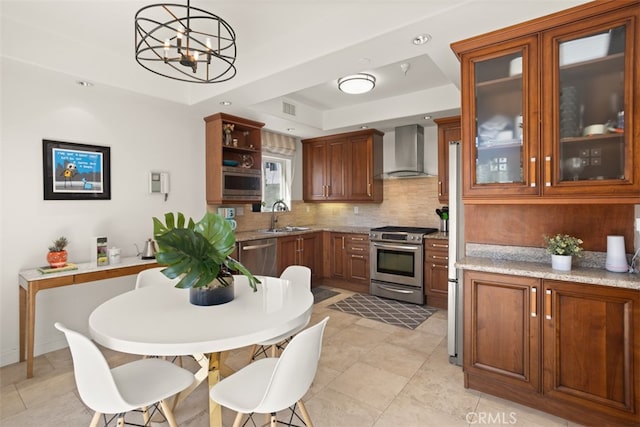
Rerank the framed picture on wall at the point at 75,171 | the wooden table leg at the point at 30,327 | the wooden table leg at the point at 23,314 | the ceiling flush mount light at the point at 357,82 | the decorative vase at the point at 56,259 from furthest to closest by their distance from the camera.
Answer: the ceiling flush mount light at the point at 357,82
the framed picture on wall at the point at 75,171
the decorative vase at the point at 56,259
the wooden table leg at the point at 23,314
the wooden table leg at the point at 30,327

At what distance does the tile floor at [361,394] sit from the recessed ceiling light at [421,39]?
2.49 m

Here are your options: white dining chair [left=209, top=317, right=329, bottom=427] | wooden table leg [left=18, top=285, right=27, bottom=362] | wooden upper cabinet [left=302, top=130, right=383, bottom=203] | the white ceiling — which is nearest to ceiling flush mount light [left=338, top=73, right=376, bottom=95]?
the white ceiling

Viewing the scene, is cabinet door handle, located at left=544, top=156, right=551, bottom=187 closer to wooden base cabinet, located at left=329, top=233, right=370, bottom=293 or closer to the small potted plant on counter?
the small potted plant on counter

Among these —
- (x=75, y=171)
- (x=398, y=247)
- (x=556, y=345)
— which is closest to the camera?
(x=556, y=345)

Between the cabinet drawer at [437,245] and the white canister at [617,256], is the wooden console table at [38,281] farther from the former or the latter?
the white canister at [617,256]

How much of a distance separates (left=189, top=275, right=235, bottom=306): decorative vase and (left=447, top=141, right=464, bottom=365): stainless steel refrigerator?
1.84 metres

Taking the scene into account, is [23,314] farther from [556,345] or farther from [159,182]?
[556,345]

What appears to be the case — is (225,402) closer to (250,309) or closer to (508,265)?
(250,309)

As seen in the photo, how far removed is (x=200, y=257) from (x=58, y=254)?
1.98m

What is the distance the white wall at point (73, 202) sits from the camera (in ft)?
8.82

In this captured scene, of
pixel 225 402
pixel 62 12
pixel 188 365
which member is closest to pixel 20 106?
pixel 62 12

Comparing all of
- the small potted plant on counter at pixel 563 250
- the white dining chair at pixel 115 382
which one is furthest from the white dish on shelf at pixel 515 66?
the white dining chair at pixel 115 382

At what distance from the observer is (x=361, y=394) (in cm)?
222

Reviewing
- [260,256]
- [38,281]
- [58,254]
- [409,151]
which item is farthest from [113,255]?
[409,151]
